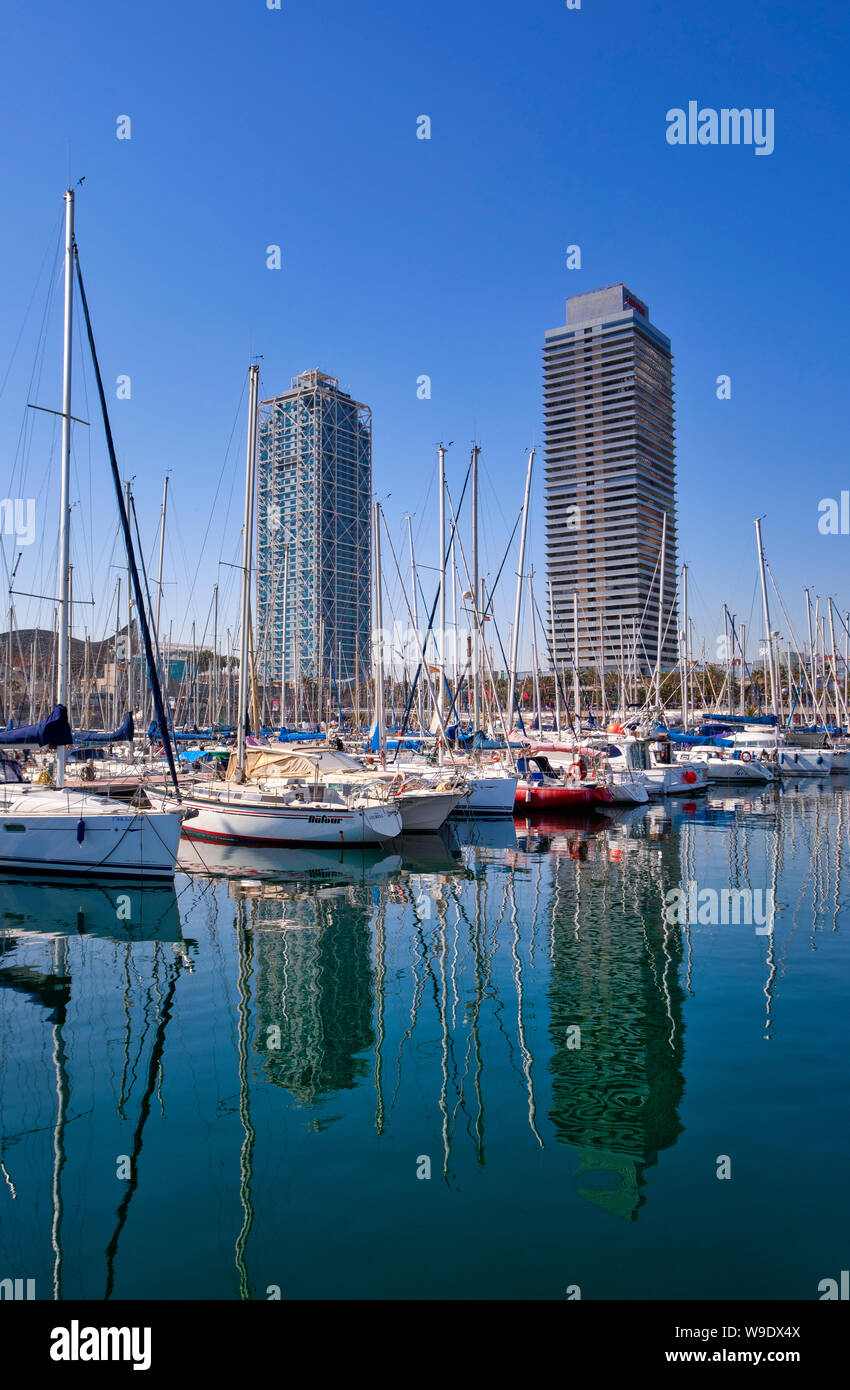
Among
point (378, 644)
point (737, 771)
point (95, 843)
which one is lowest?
point (737, 771)

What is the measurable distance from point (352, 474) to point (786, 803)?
155938 mm

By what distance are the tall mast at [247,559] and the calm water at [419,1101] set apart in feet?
31.8

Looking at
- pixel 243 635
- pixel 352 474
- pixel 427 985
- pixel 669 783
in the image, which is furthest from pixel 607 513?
pixel 427 985

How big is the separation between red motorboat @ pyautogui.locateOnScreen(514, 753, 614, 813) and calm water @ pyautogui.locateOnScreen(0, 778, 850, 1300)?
1919 centimetres

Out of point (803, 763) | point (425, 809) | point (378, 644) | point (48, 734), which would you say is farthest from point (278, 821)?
point (803, 763)

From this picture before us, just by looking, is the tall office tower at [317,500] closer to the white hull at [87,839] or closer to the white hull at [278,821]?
the white hull at [278,821]

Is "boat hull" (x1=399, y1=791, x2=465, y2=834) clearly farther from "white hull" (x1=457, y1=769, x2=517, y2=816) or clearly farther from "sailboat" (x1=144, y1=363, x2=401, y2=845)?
"white hull" (x1=457, y1=769, x2=517, y2=816)

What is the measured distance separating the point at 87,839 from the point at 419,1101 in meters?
14.4

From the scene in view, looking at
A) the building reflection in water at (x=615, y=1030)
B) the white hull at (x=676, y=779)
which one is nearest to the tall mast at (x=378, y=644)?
the building reflection in water at (x=615, y=1030)

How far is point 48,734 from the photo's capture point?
20.4 metres

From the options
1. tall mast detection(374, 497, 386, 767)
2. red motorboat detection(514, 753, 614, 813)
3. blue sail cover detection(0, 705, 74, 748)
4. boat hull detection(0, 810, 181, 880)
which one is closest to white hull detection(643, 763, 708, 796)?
red motorboat detection(514, 753, 614, 813)

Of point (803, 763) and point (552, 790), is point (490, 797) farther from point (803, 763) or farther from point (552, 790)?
point (803, 763)

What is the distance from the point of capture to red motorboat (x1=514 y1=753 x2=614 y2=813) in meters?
38.3
